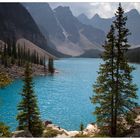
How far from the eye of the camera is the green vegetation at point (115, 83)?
31297mm

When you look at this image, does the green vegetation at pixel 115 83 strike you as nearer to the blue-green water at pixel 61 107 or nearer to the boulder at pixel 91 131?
the boulder at pixel 91 131

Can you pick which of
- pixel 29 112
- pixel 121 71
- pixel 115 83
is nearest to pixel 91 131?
pixel 29 112

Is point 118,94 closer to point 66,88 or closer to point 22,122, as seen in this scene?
point 22,122

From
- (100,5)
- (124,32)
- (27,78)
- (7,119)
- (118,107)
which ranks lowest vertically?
(7,119)

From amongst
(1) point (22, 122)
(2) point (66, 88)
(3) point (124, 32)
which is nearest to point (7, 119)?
(1) point (22, 122)

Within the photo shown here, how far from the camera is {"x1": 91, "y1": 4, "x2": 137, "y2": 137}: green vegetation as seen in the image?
31297 mm

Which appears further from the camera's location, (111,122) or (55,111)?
(55,111)

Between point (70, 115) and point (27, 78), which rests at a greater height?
point (27, 78)

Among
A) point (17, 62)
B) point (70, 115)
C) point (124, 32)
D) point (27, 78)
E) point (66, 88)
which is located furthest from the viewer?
point (17, 62)

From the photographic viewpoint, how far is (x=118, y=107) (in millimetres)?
31797

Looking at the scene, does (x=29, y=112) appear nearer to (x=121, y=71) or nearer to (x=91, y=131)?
(x=91, y=131)

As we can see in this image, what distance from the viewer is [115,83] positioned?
1250 inches

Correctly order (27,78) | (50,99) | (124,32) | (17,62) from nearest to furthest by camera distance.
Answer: (124,32) < (27,78) < (50,99) < (17,62)

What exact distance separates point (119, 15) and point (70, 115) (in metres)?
29.1
